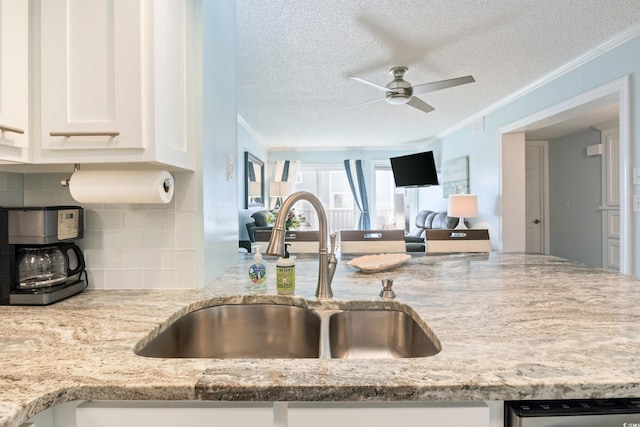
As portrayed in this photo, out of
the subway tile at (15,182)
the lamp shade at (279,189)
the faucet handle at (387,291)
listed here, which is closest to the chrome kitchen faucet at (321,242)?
the faucet handle at (387,291)

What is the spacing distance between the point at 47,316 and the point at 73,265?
0.93 ft

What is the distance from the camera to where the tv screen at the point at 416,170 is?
595 cm

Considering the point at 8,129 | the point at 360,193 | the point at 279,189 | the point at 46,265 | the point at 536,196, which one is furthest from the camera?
the point at 360,193

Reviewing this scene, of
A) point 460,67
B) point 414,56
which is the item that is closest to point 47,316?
point 414,56

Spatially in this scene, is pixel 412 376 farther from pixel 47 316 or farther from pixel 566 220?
pixel 566 220

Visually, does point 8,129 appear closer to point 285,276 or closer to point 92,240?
point 92,240

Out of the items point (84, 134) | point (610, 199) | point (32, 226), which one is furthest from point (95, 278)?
point (610, 199)

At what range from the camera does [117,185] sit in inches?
41.2

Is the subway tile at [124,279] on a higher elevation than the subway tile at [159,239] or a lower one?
lower

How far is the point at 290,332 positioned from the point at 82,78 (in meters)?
0.96

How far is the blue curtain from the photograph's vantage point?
25.3 feet

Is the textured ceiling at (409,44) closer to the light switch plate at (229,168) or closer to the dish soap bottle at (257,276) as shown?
the light switch plate at (229,168)

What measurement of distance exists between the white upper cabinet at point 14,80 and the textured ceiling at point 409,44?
1.52m

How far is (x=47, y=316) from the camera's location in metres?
0.94
